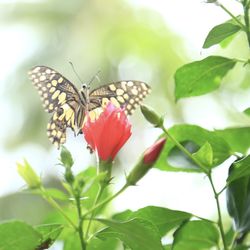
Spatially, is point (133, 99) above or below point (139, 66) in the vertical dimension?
above

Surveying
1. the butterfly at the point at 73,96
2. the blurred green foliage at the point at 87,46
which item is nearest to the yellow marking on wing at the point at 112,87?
the butterfly at the point at 73,96

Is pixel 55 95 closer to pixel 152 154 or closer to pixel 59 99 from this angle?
pixel 59 99

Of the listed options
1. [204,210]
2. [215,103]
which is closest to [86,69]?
[215,103]

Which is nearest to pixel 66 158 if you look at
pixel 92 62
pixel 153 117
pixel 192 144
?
pixel 153 117

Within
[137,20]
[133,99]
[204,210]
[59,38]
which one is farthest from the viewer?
[59,38]

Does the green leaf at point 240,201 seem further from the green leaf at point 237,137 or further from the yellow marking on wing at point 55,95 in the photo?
the yellow marking on wing at point 55,95

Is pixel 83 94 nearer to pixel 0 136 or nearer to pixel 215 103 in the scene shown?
pixel 215 103

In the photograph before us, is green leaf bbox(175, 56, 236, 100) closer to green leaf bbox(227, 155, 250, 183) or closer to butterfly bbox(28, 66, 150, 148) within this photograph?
butterfly bbox(28, 66, 150, 148)

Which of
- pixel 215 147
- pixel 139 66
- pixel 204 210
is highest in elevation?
pixel 215 147
